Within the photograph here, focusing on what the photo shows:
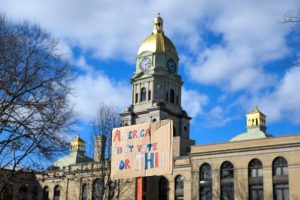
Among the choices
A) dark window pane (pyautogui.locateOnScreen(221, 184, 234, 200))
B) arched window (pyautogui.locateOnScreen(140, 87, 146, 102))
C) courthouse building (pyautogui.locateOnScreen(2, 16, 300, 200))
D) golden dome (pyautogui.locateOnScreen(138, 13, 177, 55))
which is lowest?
dark window pane (pyautogui.locateOnScreen(221, 184, 234, 200))

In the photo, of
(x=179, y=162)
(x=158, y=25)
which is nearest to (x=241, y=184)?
(x=179, y=162)

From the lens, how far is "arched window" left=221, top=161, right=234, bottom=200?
187 feet

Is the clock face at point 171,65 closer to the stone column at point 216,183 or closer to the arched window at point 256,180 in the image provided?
the stone column at point 216,183

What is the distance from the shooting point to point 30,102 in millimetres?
22703

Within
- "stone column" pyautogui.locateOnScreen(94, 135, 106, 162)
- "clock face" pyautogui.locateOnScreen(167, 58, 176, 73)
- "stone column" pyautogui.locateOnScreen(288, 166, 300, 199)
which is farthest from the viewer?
"clock face" pyautogui.locateOnScreen(167, 58, 176, 73)

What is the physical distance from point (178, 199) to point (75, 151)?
33.0 metres

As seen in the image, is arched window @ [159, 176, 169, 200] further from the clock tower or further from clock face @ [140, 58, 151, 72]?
clock face @ [140, 58, 151, 72]

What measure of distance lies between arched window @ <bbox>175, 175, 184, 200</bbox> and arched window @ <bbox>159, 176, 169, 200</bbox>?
1.67 metres

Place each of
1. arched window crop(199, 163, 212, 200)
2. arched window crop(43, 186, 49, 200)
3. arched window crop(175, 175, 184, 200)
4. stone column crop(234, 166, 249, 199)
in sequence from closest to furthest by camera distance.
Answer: stone column crop(234, 166, 249, 199) → arched window crop(199, 163, 212, 200) → arched window crop(175, 175, 184, 200) → arched window crop(43, 186, 49, 200)

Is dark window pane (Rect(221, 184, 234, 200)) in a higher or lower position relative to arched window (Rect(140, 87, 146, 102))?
lower

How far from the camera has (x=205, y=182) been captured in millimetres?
59406

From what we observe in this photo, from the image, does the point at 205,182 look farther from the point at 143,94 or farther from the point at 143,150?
the point at 143,150

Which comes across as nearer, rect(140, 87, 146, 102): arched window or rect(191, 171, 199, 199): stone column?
rect(191, 171, 199, 199): stone column

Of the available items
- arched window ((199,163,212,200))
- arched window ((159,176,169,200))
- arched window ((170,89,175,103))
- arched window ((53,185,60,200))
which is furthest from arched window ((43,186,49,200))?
arched window ((199,163,212,200))
